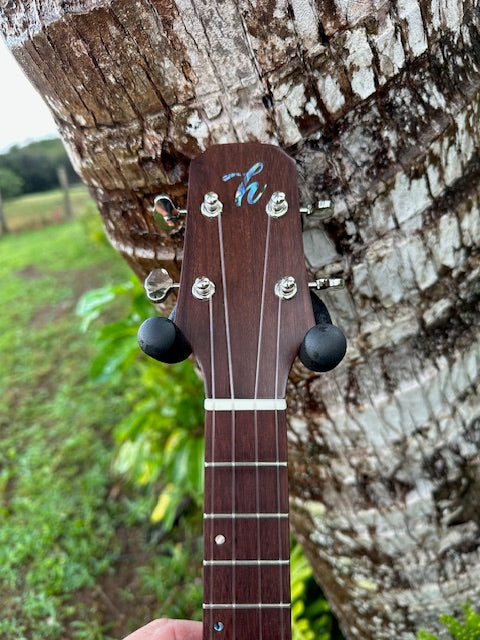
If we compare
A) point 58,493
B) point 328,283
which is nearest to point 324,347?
point 328,283

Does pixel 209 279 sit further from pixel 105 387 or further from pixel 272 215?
pixel 105 387

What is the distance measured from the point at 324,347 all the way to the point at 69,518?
2.92 metres

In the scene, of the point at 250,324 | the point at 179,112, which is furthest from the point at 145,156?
the point at 250,324

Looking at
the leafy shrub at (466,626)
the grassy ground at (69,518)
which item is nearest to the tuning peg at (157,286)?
the leafy shrub at (466,626)

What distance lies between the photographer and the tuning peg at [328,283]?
0.98 meters

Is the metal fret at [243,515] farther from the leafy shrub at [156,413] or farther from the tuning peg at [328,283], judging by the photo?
the leafy shrub at [156,413]

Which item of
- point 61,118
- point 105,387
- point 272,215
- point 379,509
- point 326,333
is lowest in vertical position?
point 379,509

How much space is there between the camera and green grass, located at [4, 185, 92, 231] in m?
10.5

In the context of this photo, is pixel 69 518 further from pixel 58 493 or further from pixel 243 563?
pixel 243 563

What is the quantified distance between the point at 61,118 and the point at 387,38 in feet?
2.14

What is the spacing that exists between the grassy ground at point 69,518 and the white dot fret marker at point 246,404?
220cm

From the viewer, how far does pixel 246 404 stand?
1062 mm

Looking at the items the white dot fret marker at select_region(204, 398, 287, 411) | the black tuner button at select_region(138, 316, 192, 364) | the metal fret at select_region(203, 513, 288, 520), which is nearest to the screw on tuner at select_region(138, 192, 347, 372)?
the black tuner button at select_region(138, 316, 192, 364)

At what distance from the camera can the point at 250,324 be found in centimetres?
108
